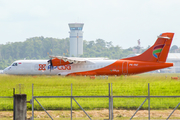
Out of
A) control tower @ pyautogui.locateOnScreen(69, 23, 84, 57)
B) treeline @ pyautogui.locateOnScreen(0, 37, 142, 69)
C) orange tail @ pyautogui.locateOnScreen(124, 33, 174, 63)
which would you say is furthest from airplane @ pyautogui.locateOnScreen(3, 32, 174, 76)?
control tower @ pyautogui.locateOnScreen(69, 23, 84, 57)

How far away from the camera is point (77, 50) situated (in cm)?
16725

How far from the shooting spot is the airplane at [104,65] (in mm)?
33031

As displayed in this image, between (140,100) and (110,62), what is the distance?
1537 centimetres

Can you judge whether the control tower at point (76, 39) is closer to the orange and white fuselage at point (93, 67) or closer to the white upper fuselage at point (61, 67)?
the orange and white fuselage at point (93, 67)

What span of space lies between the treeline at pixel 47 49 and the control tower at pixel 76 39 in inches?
136

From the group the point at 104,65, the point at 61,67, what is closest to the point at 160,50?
the point at 104,65

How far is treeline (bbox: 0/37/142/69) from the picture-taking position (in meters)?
Result: 156

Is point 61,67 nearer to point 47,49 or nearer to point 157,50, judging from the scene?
point 157,50

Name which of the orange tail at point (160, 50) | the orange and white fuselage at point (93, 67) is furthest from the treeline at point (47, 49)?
the orange tail at point (160, 50)

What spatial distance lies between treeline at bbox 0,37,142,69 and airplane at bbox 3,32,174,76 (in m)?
105

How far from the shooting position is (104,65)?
112 ft

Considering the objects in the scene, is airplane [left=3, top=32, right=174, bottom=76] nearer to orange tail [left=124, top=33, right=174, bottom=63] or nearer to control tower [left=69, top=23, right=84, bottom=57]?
orange tail [left=124, top=33, right=174, bottom=63]

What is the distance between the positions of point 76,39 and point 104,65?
138315mm

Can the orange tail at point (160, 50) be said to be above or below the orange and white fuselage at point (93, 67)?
above
